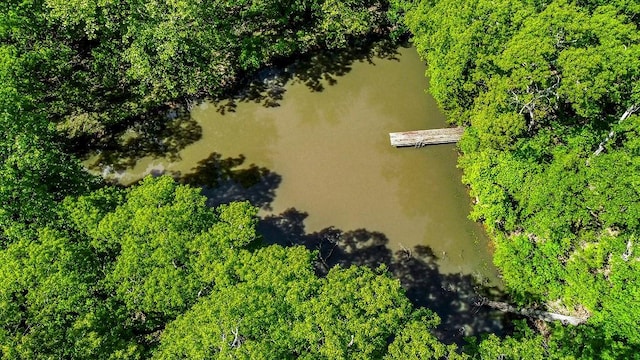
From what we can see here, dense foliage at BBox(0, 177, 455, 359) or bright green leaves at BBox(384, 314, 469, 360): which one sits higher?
dense foliage at BBox(0, 177, 455, 359)

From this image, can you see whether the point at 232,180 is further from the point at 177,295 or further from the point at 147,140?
the point at 177,295

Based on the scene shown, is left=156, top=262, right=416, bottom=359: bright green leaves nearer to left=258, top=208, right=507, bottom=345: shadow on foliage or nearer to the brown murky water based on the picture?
left=258, top=208, right=507, bottom=345: shadow on foliage

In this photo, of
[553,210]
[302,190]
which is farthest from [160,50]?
[553,210]


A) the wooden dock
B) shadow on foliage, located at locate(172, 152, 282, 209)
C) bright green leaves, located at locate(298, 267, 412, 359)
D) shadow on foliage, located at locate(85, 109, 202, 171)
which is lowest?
shadow on foliage, located at locate(172, 152, 282, 209)

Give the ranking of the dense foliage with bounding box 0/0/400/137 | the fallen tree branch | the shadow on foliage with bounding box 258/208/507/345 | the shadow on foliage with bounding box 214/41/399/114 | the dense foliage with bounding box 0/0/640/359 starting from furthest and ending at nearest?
the shadow on foliage with bounding box 214/41/399/114, the dense foliage with bounding box 0/0/400/137, the shadow on foliage with bounding box 258/208/507/345, the fallen tree branch, the dense foliage with bounding box 0/0/640/359

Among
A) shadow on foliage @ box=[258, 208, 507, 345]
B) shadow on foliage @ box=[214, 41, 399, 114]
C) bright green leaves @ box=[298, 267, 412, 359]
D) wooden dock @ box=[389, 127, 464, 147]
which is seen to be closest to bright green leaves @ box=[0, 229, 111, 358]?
bright green leaves @ box=[298, 267, 412, 359]

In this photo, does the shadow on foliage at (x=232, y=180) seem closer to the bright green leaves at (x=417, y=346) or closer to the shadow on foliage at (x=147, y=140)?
the shadow on foliage at (x=147, y=140)

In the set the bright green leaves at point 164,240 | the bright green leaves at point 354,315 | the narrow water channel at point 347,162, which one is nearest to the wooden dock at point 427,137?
the narrow water channel at point 347,162

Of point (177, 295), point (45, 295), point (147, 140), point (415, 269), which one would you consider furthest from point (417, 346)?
point (147, 140)
